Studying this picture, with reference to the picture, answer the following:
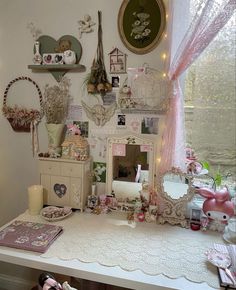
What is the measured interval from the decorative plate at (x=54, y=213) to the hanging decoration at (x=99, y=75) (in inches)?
30.7

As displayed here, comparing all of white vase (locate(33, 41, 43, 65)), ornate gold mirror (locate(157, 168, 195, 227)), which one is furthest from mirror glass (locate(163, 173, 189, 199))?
white vase (locate(33, 41, 43, 65))

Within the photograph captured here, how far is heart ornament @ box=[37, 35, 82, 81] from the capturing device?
5.44ft

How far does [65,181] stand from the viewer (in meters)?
1.63

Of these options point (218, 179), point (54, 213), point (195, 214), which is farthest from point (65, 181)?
point (218, 179)

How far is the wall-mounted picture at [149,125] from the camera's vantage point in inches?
62.7

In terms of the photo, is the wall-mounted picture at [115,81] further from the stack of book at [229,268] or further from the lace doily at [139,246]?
the stack of book at [229,268]

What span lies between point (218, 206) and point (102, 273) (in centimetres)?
72

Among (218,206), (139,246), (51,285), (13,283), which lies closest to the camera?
(51,285)

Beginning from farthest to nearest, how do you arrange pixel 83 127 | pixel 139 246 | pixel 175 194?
pixel 83 127 < pixel 175 194 < pixel 139 246

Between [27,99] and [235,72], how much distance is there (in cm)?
140

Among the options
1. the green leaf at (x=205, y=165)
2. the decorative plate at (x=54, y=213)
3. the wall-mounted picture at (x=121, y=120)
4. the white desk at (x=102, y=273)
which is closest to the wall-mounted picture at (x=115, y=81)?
the wall-mounted picture at (x=121, y=120)

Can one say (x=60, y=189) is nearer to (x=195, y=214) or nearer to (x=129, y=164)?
(x=129, y=164)

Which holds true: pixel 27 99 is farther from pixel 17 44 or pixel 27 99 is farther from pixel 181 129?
pixel 181 129

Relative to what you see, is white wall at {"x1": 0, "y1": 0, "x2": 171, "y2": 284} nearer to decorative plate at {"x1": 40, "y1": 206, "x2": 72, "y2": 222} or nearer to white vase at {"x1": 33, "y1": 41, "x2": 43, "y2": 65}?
white vase at {"x1": 33, "y1": 41, "x2": 43, "y2": 65}
